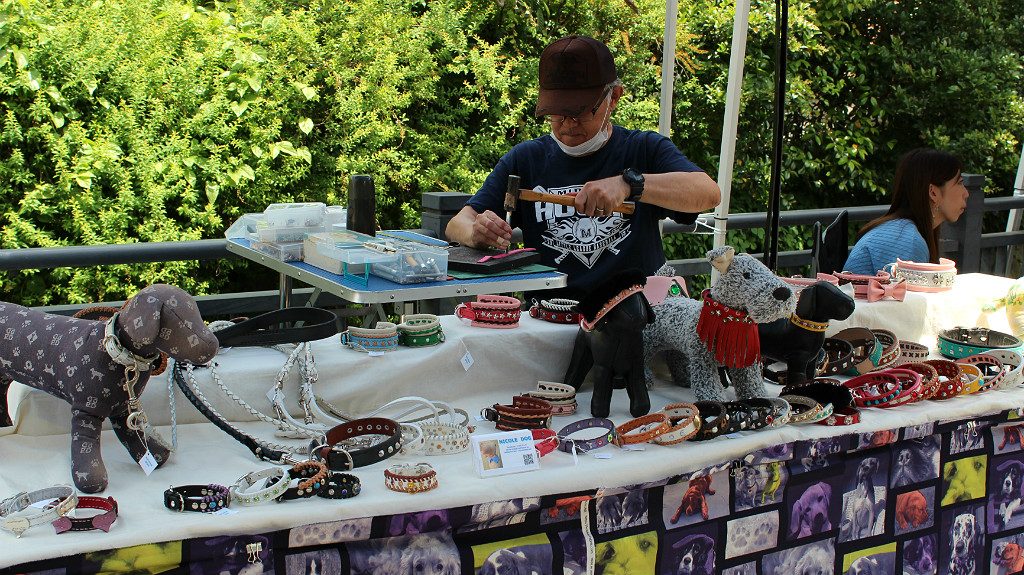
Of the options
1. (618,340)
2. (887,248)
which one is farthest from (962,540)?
(887,248)

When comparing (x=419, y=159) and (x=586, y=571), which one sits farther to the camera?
(x=419, y=159)

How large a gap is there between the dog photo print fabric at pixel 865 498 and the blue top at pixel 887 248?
47.1 inches

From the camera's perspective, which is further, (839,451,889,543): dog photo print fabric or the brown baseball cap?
the brown baseball cap

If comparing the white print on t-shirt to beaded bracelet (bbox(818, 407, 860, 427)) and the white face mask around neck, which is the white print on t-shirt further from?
beaded bracelet (bbox(818, 407, 860, 427))

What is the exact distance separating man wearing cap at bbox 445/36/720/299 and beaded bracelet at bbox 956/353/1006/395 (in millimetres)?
774

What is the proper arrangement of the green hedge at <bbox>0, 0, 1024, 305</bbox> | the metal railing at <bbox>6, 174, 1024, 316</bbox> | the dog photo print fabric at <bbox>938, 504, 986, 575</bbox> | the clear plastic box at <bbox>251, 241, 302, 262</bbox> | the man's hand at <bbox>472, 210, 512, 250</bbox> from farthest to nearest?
1. the green hedge at <bbox>0, 0, 1024, 305</bbox>
2. the metal railing at <bbox>6, 174, 1024, 316</bbox>
3. the dog photo print fabric at <bbox>938, 504, 986, 575</bbox>
4. the man's hand at <bbox>472, 210, 512, 250</bbox>
5. the clear plastic box at <bbox>251, 241, 302, 262</bbox>

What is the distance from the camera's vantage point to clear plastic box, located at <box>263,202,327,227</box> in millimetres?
2092

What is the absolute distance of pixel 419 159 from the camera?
6188 millimetres

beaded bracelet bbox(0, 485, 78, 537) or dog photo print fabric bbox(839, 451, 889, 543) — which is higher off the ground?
beaded bracelet bbox(0, 485, 78, 537)

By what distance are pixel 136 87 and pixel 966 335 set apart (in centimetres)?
421

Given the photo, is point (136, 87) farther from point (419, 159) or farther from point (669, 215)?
point (669, 215)

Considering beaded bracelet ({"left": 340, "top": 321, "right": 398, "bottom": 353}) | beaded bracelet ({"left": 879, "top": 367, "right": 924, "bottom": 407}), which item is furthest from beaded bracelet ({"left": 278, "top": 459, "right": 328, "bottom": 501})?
beaded bracelet ({"left": 879, "top": 367, "right": 924, "bottom": 407})

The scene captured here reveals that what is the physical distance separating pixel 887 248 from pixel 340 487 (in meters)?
2.31

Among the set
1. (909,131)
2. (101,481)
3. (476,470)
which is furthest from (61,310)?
(909,131)
